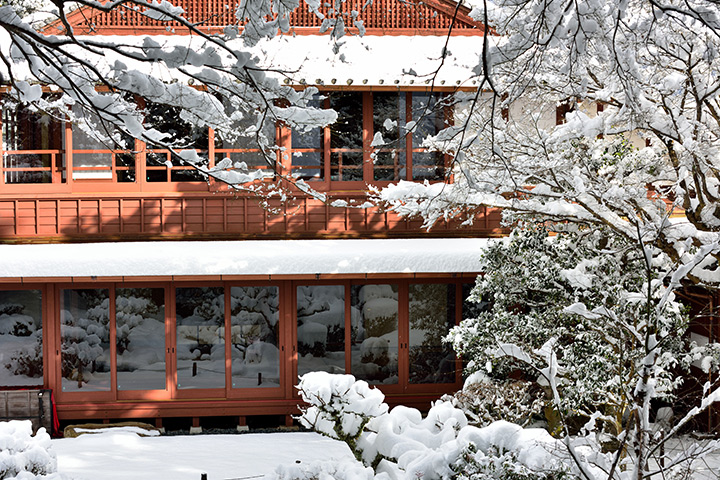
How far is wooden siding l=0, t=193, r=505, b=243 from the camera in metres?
11.4

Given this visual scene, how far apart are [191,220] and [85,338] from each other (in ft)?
8.85

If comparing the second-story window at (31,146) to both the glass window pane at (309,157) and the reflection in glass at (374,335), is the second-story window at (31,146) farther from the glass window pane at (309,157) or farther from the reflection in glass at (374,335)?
the reflection in glass at (374,335)

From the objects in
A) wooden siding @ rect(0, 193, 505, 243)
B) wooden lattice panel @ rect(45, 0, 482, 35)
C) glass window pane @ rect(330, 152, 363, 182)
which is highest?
wooden lattice panel @ rect(45, 0, 482, 35)

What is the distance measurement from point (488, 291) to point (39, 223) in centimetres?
726

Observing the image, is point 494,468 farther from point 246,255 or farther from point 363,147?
point 363,147

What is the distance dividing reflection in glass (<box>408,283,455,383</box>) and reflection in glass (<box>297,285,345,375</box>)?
48.8 inches

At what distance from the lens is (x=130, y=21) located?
1187 centimetres

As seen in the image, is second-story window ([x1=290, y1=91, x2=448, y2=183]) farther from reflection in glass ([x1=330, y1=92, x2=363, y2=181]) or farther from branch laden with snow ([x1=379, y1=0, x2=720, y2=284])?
branch laden with snow ([x1=379, y1=0, x2=720, y2=284])

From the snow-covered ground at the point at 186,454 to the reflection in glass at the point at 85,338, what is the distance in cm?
120

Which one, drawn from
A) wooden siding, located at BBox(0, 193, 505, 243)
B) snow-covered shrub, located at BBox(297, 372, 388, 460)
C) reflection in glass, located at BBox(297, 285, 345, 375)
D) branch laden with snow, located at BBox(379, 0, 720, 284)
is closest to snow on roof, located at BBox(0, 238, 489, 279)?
wooden siding, located at BBox(0, 193, 505, 243)

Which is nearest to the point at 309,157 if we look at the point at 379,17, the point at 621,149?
the point at 379,17

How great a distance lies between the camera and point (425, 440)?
22.4 feet

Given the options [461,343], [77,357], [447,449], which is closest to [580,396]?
[461,343]

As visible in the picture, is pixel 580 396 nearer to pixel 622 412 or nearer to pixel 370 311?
pixel 622 412
